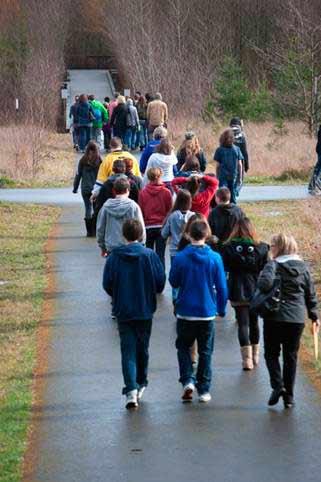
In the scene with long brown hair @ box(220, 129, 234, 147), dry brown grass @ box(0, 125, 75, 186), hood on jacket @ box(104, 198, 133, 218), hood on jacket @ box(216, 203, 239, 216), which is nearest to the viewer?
hood on jacket @ box(216, 203, 239, 216)

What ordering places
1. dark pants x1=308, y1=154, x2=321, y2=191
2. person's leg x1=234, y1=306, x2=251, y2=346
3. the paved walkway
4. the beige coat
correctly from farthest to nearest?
the beige coat < the paved walkway < dark pants x1=308, y1=154, x2=321, y2=191 < person's leg x1=234, y1=306, x2=251, y2=346

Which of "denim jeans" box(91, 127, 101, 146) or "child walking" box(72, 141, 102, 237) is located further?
"denim jeans" box(91, 127, 101, 146)

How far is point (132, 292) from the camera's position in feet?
32.8

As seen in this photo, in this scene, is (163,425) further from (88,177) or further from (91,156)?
(88,177)

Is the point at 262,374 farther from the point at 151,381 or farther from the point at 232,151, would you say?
the point at 232,151

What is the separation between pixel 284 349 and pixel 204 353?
0.64 m

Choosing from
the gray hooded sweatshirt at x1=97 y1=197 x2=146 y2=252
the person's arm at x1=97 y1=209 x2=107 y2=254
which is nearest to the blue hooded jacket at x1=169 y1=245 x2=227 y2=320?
the gray hooded sweatshirt at x1=97 y1=197 x2=146 y2=252

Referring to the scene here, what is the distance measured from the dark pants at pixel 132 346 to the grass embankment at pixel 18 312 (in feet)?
2.68

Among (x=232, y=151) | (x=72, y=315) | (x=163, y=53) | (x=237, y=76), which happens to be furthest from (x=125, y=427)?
(x=163, y=53)

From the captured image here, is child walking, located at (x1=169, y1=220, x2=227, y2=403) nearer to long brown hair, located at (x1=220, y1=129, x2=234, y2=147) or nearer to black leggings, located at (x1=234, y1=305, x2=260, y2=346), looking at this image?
black leggings, located at (x1=234, y1=305, x2=260, y2=346)

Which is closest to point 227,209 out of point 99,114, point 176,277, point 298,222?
point 176,277

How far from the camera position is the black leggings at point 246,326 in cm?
1112

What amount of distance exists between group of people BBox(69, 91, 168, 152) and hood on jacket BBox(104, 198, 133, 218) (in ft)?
70.4

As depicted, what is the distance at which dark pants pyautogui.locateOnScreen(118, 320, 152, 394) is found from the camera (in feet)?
32.8
